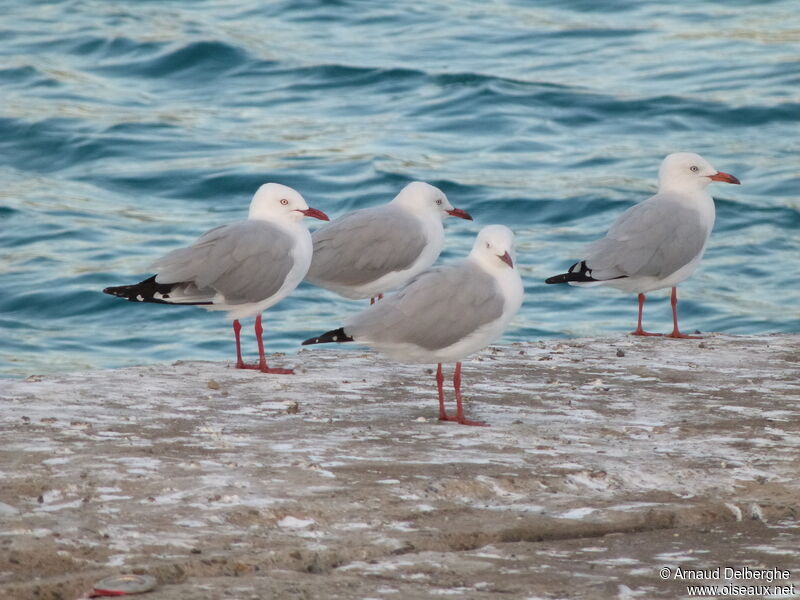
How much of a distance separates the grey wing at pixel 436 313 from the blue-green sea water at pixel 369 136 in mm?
5862

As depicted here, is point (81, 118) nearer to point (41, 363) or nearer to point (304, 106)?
point (304, 106)

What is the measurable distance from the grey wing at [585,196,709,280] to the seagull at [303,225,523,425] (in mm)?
2181

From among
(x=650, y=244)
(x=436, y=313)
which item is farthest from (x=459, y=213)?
(x=436, y=313)

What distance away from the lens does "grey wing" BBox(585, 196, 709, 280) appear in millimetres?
8398

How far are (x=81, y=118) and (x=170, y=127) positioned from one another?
4.06ft

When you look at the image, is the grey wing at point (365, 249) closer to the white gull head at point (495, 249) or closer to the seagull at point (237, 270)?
the seagull at point (237, 270)

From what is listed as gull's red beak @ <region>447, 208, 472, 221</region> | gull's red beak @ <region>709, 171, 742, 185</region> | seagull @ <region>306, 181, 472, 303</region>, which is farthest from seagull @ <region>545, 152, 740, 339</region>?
seagull @ <region>306, 181, 472, 303</region>

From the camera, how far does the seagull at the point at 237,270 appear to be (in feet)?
24.1

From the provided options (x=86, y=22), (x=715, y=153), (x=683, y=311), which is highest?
(x=86, y=22)

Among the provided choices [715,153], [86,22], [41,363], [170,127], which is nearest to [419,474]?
[41,363]

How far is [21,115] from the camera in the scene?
1798 cm

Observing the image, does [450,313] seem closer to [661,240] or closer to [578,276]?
[578,276]

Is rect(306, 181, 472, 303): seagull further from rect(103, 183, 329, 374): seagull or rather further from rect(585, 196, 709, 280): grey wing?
rect(585, 196, 709, 280): grey wing

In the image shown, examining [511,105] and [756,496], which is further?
[511,105]
